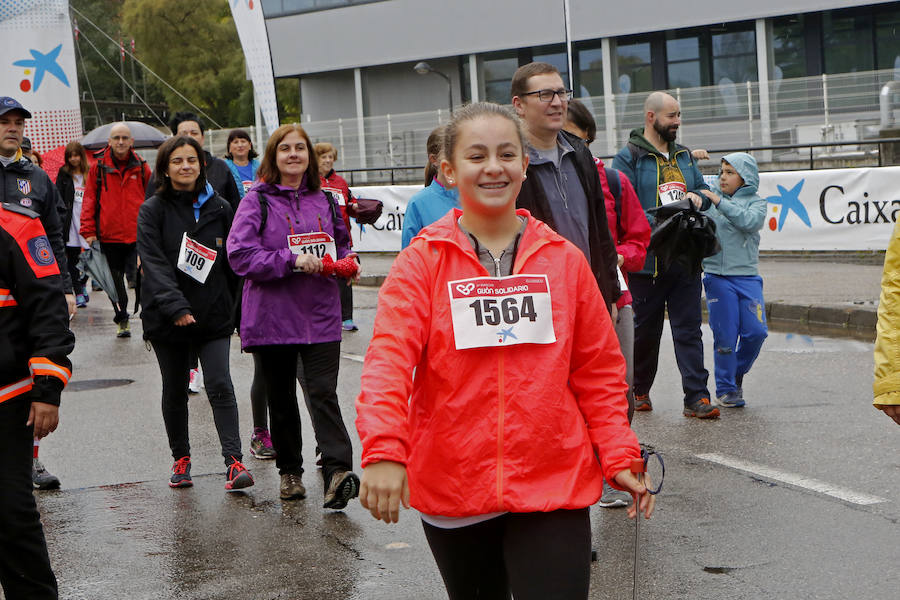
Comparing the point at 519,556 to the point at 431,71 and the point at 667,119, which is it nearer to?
the point at 667,119

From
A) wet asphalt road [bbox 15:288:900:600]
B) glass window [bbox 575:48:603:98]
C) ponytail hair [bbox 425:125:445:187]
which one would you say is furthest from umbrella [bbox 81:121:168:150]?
glass window [bbox 575:48:603:98]

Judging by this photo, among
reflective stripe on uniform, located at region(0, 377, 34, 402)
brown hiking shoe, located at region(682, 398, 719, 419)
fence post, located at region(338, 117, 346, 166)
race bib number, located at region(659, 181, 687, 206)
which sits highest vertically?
fence post, located at region(338, 117, 346, 166)

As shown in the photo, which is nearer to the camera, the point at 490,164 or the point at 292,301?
the point at 490,164

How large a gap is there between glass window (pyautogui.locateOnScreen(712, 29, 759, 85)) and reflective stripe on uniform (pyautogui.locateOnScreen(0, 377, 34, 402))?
3209cm

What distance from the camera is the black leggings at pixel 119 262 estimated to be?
13008 millimetres

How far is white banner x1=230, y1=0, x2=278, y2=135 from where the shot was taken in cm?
2020

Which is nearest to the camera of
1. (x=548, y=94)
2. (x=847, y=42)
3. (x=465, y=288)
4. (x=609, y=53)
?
(x=465, y=288)

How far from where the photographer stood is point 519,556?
126 inches

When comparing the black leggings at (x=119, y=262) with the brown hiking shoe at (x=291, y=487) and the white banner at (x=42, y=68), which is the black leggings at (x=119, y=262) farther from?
the brown hiking shoe at (x=291, y=487)

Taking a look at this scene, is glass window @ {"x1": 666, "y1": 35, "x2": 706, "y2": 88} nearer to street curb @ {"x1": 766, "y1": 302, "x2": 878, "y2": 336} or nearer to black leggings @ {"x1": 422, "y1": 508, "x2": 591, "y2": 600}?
street curb @ {"x1": 766, "y1": 302, "x2": 878, "y2": 336}

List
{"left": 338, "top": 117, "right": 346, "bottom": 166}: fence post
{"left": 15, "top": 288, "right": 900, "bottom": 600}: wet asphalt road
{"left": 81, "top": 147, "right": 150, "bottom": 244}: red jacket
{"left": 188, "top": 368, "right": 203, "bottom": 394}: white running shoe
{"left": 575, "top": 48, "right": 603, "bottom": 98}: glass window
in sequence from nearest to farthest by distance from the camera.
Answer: {"left": 15, "top": 288, "right": 900, "bottom": 600}: wet asphalt road → {"left": 188, "top": 368, "right": 203, "bottom": 394}: white running shoe → {"left": 81, "top": 147, "right": 150, "bottom": 244}: red jacket → {"left": 338, "top": 117, "right": 346, "bottom": 166}: fence post → {"left": 575, "top": 48, "right": 603, "bottom": 98}: glass window

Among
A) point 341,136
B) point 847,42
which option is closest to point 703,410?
point 847,42

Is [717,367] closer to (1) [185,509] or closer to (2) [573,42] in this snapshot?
(1) [185,509]

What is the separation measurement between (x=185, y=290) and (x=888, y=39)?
2959 centimetres
